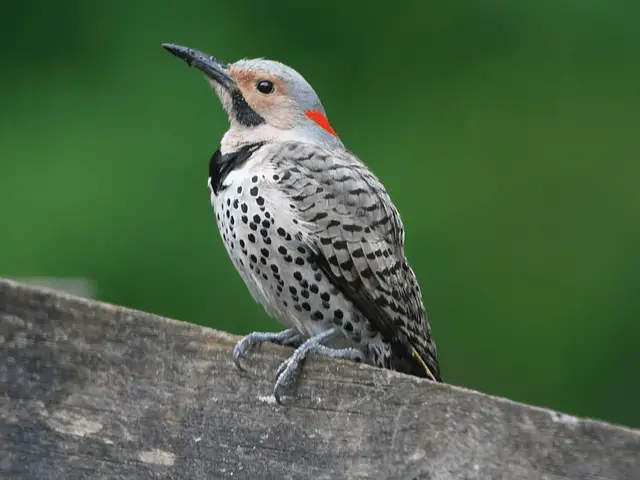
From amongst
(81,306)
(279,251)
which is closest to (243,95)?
(279,251)

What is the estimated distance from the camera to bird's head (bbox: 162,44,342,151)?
254 cm

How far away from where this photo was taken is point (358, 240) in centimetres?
232

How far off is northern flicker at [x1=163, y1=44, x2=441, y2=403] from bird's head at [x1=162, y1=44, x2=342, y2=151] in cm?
2

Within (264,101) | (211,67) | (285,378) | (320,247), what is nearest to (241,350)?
(285,378)

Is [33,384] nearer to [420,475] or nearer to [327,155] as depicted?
[420,475]

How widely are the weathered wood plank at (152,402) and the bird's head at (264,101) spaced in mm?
908

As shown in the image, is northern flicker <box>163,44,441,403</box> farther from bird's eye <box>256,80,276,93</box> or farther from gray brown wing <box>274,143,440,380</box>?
bird's eye <box>256,80,276,93</box>

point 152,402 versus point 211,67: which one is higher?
point 211,67

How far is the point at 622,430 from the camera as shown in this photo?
54.7 inches

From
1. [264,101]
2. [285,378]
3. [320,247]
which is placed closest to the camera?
[285,378]

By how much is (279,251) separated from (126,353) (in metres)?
0.63

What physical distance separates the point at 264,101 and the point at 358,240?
0.48 m

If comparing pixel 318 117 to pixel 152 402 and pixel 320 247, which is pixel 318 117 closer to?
pixel 320 247

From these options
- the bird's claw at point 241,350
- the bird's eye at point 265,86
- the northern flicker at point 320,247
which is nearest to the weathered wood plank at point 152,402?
the bird's claw at point 241,350
